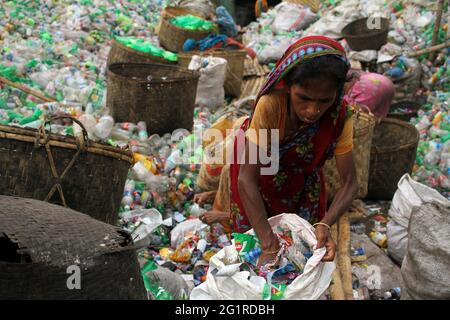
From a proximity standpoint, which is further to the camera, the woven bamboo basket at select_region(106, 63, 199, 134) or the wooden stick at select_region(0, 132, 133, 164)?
the woven bamboo basket at select_region(106, 63, 199, 134)

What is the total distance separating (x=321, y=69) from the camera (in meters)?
2.13

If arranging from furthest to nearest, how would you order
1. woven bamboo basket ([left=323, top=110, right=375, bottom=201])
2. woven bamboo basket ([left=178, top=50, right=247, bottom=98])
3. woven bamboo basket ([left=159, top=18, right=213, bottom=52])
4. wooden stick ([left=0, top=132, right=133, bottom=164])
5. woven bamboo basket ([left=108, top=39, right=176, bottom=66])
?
woven bamboo basket ([left=159, top=18, right=213, bottom=52]) → woven bamboo basket ([left=178, top=50, right=247, bottom=98]) → woven bamboo basket ([left=108, top=39, right=176, bottom=66]) → woven bamboo basket ([left=323, top=110, right=375, bottom=201]) → wooden stick ([left=0, top=132, right=133, bottom=164])

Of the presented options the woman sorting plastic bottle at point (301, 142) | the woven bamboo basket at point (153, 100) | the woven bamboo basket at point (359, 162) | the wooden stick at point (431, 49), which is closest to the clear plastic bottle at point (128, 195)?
the woman sorting plastic bottle at point (301, 142)

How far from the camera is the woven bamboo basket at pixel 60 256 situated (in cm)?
172

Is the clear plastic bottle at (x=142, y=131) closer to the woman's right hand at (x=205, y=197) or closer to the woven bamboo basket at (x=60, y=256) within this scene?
the woman's right hand at (x=205, y=197)

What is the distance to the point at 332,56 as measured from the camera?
2.15 metres

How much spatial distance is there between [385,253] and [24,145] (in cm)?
216

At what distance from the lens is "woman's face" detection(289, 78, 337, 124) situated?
2162mm

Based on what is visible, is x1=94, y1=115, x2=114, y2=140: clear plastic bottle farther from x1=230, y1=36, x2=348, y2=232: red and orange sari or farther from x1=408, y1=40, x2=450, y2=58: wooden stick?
x1=408, y1=40, x2=450, y2=58: wooden stick

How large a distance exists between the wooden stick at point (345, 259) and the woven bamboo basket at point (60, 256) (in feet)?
4.04

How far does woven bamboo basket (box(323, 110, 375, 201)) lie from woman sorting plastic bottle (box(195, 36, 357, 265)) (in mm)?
687

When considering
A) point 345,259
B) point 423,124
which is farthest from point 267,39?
point 345,259

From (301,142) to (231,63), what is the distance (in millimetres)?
3607

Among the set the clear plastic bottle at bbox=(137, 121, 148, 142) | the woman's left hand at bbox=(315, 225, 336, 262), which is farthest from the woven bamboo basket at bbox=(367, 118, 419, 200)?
the woman's left hand at bbox=(315, 225, 336, 262)
